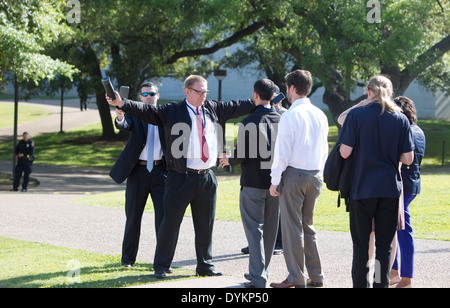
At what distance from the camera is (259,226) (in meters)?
5.70

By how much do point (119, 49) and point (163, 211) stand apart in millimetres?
25877

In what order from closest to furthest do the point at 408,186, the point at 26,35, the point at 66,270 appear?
the point at 408,186 → the point at 66,270 → the point at 26,35

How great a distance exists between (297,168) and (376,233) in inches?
37.1

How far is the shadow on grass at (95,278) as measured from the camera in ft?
19.3

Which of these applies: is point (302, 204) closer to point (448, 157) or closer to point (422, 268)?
point (422, 268)

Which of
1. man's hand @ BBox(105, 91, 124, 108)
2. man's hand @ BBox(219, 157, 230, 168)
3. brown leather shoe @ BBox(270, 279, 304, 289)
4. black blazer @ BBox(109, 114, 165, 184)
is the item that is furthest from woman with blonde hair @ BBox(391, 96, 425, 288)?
black blazer @ BBox(109, 114, 165, 184)

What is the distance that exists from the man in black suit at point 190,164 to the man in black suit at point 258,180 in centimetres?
34

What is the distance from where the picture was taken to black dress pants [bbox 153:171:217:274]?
6121 mm

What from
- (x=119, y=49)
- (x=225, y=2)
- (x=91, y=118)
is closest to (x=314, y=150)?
(x=225, y=2)

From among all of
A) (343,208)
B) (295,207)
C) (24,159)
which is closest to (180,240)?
(295,207)

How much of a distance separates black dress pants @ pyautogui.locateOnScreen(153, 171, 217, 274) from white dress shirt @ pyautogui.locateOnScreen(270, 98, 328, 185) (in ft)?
3.17

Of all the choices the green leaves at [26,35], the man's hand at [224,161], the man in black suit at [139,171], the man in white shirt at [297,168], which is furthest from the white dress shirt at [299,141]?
the green leaves at [26,35]

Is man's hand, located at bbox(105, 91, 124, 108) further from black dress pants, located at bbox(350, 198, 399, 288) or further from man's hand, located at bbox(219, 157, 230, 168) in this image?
black dress pants, located at bbox(350, 198, 399, 288)

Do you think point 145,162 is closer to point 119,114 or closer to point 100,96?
point 119,114
